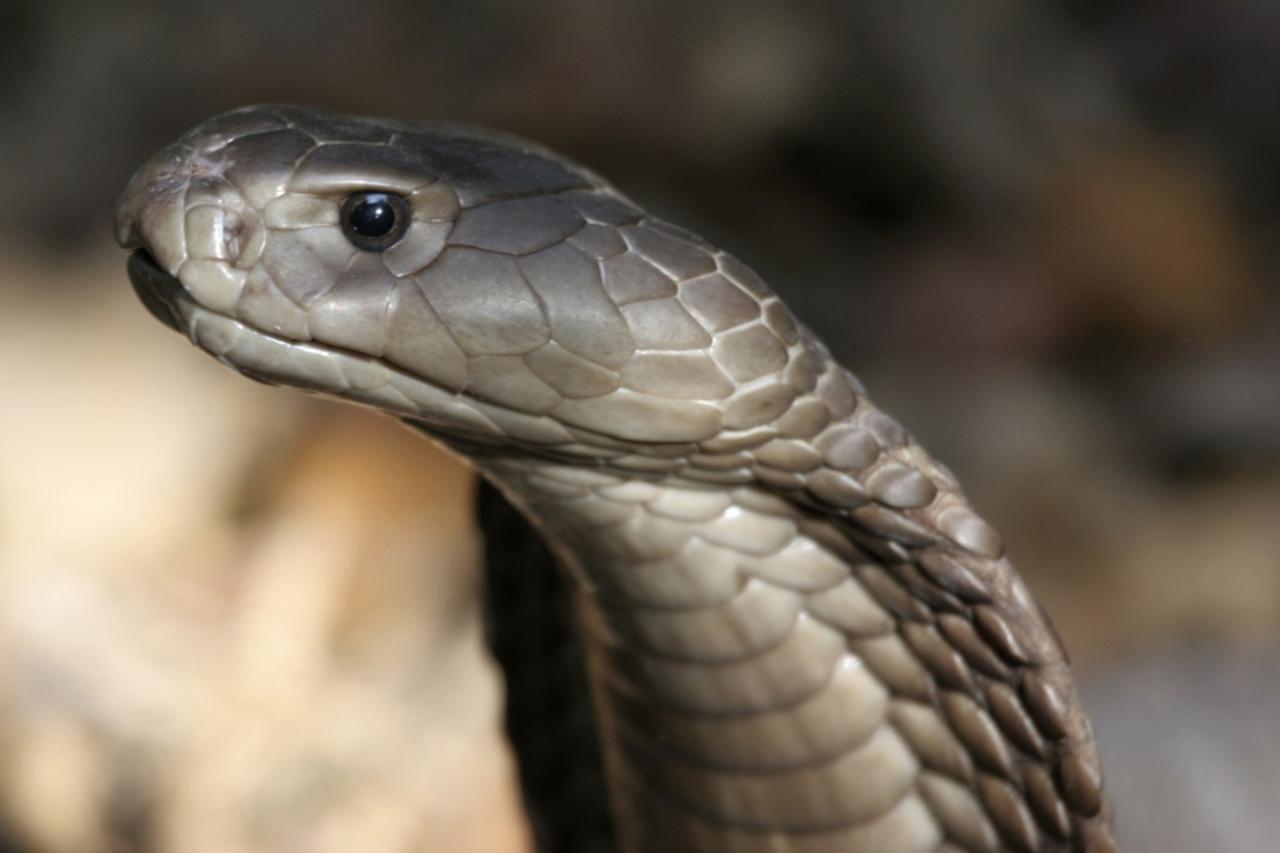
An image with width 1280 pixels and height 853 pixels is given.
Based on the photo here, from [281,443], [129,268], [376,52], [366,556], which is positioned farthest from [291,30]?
[129,268]

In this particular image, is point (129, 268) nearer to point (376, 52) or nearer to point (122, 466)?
point (122, 466)

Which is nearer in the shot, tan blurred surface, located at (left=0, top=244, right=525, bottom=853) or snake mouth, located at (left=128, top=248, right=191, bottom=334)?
snake mouth, located at (left=128, top=248, right=191, bottom=334)

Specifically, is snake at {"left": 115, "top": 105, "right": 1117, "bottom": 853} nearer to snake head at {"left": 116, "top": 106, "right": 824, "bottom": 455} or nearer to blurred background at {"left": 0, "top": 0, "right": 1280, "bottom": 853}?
snake head at {"left": 116, "top": 106, "right": 824, "bottom": 455}

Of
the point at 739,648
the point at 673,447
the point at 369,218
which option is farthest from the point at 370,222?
the point at 739,648

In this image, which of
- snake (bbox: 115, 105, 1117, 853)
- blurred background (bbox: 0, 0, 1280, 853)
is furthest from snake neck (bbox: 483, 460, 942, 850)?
blurred background (bbox: 0, 0, 1280, 853)

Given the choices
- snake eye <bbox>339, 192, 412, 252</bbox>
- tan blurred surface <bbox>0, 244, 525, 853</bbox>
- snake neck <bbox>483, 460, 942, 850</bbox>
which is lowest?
tan blurred surface <bbox>0, 244, 525, 853</bbox>

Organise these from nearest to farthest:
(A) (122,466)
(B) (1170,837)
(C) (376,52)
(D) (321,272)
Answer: (D) (321,272) → (B) (1170,837) → (A) (122,466) → (C) (376,52)
